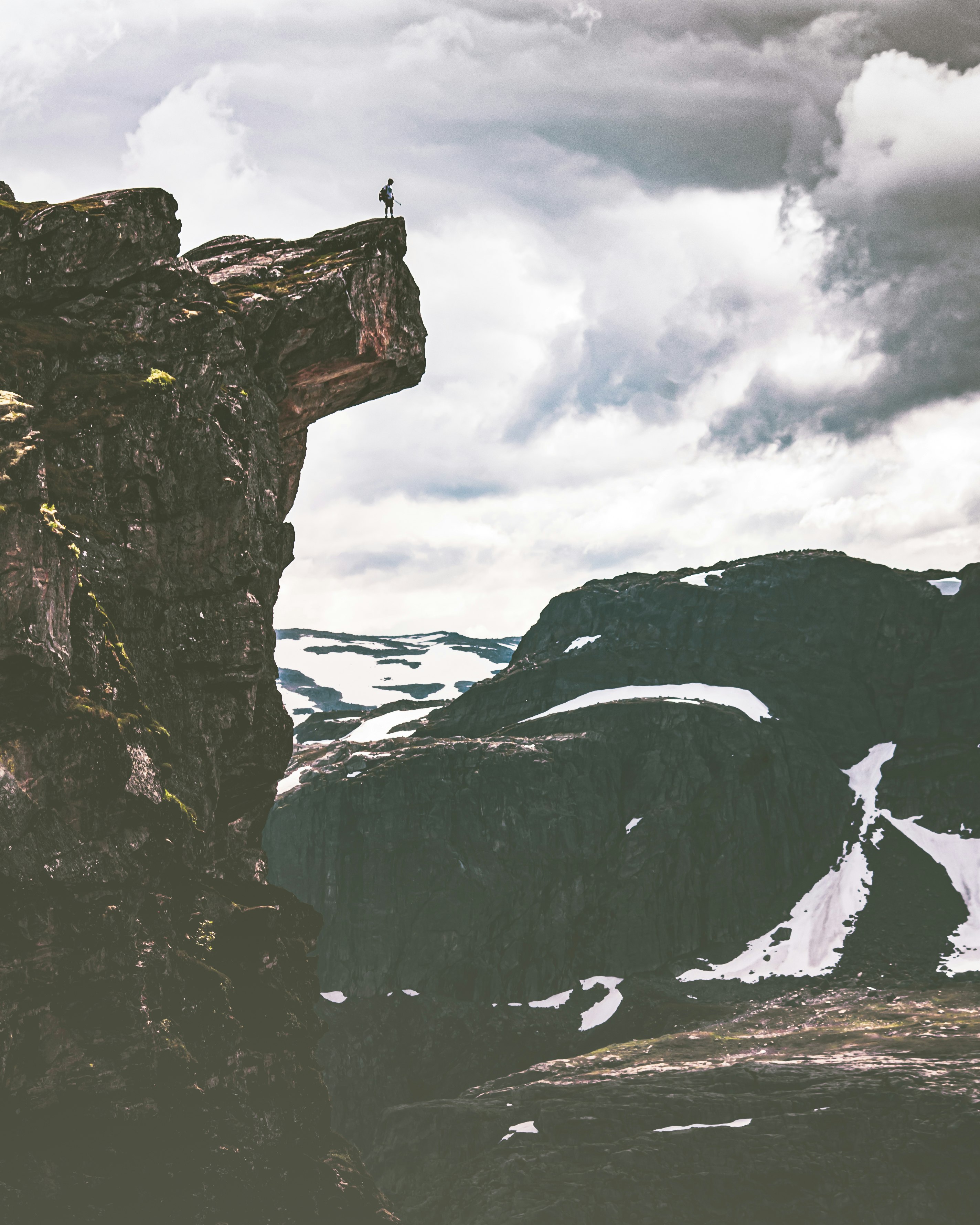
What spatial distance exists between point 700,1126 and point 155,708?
4261 inches

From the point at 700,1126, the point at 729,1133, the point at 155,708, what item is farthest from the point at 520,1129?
the point at 155,708

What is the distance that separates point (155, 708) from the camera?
66.1m

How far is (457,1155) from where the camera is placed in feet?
511

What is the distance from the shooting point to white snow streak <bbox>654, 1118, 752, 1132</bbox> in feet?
464

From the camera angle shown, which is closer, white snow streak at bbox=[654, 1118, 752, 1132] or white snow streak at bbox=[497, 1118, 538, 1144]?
white snow streak at bbox=[654, 1118, 752, 1132]

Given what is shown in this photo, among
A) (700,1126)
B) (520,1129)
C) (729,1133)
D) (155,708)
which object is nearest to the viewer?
(155,708)

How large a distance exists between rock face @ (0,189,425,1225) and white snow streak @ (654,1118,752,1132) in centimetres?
7459

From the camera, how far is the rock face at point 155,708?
181ft

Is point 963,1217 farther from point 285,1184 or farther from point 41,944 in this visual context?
point 41,944

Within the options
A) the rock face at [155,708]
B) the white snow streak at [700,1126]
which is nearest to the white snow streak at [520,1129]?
the white snow streak at [700,1126]

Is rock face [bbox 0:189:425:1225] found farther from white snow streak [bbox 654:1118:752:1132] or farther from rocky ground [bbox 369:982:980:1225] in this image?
white snow streak [bbox 654:1118:752:1132]

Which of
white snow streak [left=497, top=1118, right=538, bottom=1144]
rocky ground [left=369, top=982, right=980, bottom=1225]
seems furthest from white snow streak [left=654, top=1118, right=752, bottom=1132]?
white snow streak [left=497, top=1118, right=538, bottom=1144]

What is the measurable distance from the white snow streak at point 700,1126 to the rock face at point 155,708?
245 feet

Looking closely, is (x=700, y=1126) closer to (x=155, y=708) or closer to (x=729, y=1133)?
(x=729, y=1133)
